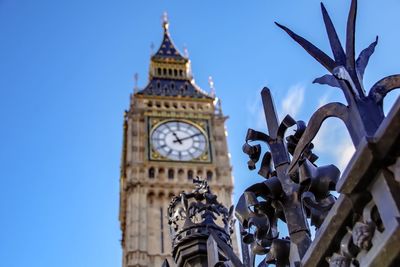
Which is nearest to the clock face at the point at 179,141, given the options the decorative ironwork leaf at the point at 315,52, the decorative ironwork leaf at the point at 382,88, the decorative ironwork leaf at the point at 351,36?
the decorative ironwork leaf at the point at 315,52

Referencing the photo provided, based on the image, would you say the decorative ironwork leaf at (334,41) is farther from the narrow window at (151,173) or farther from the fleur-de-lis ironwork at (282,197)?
the narrow window at (151,173)

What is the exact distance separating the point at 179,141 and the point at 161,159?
4.72 ft

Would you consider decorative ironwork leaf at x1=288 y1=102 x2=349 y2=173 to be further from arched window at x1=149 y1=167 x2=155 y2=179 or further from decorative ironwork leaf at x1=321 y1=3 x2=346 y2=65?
arched window at x1=149 y1=167 x2=155 y2=179

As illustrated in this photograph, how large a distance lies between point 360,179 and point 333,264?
0.44 metres

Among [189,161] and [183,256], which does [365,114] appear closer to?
[183,256]

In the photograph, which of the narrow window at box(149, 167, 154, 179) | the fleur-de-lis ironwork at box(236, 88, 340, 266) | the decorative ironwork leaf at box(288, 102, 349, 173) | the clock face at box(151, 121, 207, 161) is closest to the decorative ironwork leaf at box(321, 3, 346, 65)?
the decorative ironwork leaf at box(288, 102, 349, 173)

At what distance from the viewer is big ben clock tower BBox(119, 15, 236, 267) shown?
32.0m

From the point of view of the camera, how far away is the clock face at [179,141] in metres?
34.9

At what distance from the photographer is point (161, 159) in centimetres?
3459

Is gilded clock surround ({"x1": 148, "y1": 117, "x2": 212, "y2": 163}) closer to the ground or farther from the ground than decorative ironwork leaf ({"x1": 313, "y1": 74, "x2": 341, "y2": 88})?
farther from the ground

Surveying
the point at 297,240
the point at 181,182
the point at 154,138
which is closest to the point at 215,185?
the point at 181,182

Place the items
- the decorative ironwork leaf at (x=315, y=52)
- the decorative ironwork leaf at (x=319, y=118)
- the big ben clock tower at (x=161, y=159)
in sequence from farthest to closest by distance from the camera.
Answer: the big ben clock tower at (x=161, y=159), the decorative ironwork leaf at (x=315, y=52), the decorative ironwork leaf at (x=319, y=118)

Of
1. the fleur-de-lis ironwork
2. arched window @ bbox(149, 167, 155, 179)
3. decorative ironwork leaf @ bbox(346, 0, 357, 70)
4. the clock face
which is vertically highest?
the clock face

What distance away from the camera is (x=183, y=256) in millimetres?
6020
